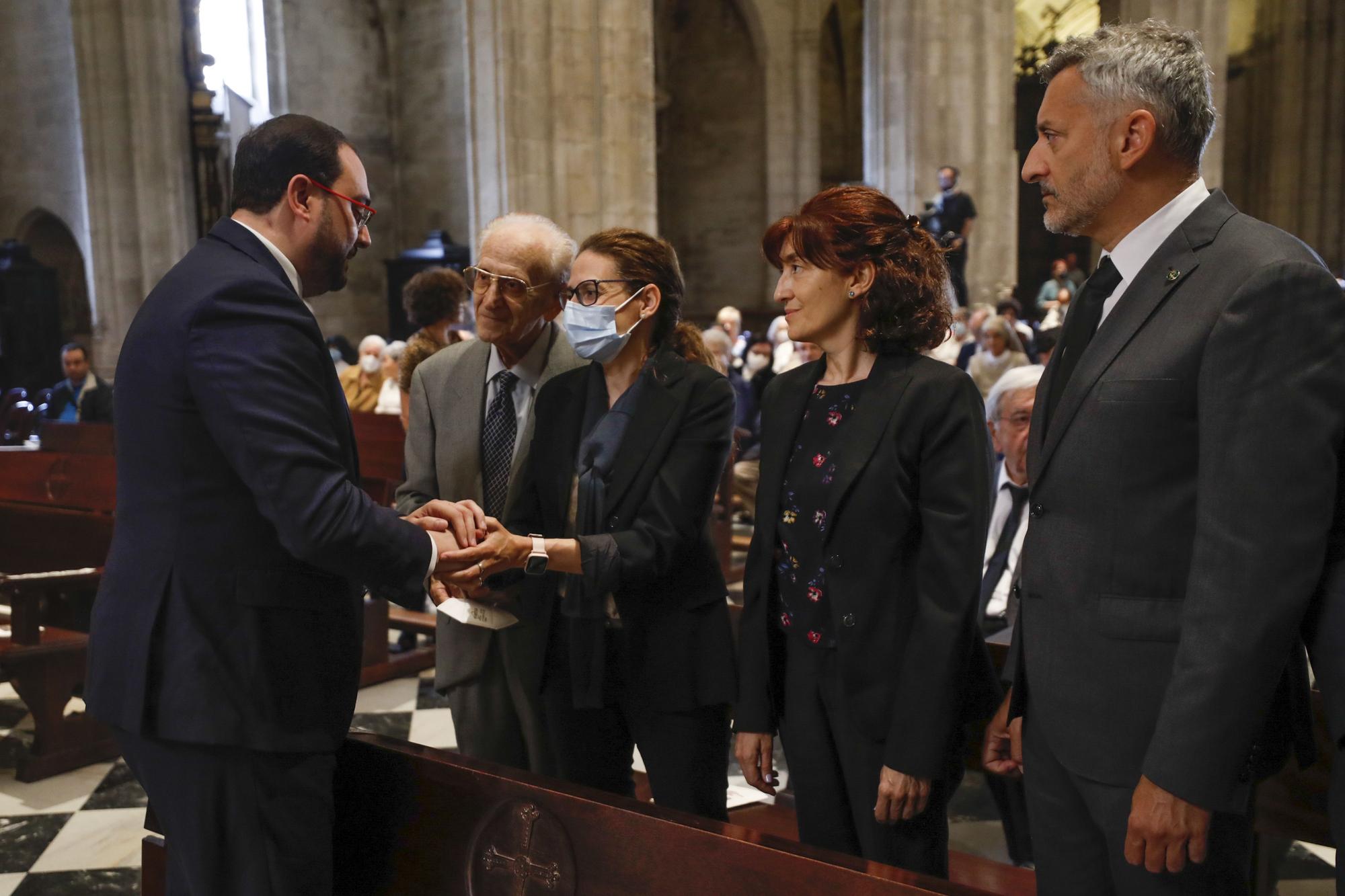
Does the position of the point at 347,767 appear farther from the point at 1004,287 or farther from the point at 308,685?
the point at 1004,287

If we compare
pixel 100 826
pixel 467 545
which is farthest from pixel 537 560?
pixel 100 826

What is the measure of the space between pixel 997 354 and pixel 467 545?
23.0ft

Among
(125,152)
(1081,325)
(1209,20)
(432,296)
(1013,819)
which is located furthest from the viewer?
(125,152)

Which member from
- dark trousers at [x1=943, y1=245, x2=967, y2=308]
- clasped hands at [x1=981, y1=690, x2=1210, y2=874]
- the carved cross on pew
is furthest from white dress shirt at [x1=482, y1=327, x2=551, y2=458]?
dark trousers at [x1=943, y1=245, x2=967, y2=308]

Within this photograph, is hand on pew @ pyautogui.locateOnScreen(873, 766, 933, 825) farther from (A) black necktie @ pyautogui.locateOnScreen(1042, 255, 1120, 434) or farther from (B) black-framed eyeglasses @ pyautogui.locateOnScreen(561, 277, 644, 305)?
(B) black-framed eyeglasses @ pyautogui.locateOnScreen(561, 277, 644, 305)

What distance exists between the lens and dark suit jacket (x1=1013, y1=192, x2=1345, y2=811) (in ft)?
4.41

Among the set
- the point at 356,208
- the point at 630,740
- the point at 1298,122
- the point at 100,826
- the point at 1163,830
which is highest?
the point at 1298,122

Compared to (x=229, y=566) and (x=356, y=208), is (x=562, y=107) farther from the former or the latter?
(x=229, y=566)

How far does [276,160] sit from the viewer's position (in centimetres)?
185

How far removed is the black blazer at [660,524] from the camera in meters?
2.18

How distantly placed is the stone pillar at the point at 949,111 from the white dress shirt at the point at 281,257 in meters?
12.3

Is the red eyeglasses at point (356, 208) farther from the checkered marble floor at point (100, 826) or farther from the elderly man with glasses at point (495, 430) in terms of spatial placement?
the checkered marble floor at point (100, 826)

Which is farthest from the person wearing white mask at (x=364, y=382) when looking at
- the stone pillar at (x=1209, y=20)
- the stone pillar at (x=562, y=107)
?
the stone pillar at (x=1209, y=20)

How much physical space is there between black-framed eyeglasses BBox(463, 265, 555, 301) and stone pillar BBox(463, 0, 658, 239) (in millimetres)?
7932
